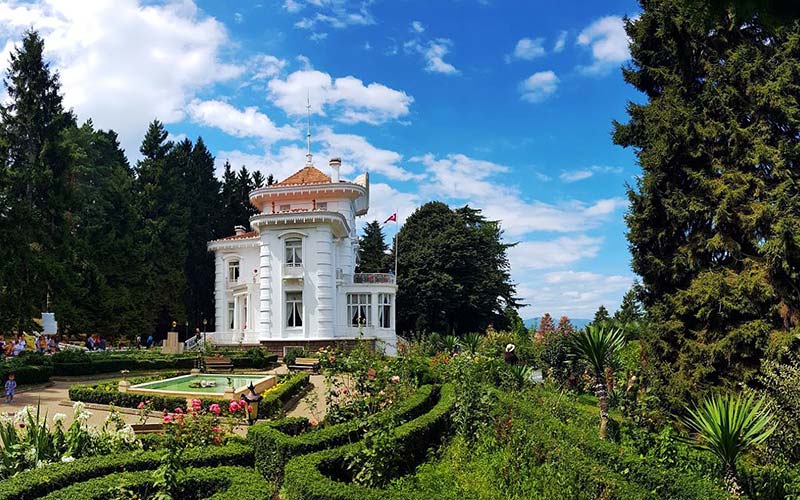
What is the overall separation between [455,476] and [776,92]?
1174 cm

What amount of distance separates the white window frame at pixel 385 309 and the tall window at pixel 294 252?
594 centimetres

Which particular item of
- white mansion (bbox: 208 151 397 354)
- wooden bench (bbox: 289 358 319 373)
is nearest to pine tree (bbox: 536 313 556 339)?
white mansion (bbox: 208 151 397 354)

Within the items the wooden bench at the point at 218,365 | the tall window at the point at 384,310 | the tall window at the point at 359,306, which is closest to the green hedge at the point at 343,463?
the wooden bench at the point at 218,365

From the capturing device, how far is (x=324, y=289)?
31609mm

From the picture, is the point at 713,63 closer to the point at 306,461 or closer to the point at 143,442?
the point at 306,461

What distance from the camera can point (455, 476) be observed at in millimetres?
8688

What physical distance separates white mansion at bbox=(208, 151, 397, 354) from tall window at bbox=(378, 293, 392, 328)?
0.21 ft

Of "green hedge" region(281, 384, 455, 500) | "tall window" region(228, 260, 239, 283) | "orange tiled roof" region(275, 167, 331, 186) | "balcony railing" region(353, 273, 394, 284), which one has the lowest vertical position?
"green hedge" region(281, 384, 455, 500)

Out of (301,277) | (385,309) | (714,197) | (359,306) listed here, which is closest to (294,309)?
(301,277)

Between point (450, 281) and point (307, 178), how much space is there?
548 inches

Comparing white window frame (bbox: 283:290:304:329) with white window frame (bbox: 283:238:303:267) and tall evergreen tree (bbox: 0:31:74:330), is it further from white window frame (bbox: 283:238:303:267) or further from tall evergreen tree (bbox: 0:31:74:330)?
tall evergreen tree (bbox: 0:31:74:330)

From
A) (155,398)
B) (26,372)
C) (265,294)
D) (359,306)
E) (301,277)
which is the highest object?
(301,277)

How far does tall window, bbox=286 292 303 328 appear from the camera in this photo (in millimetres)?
32062

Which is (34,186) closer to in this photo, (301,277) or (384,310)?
(301,277)
